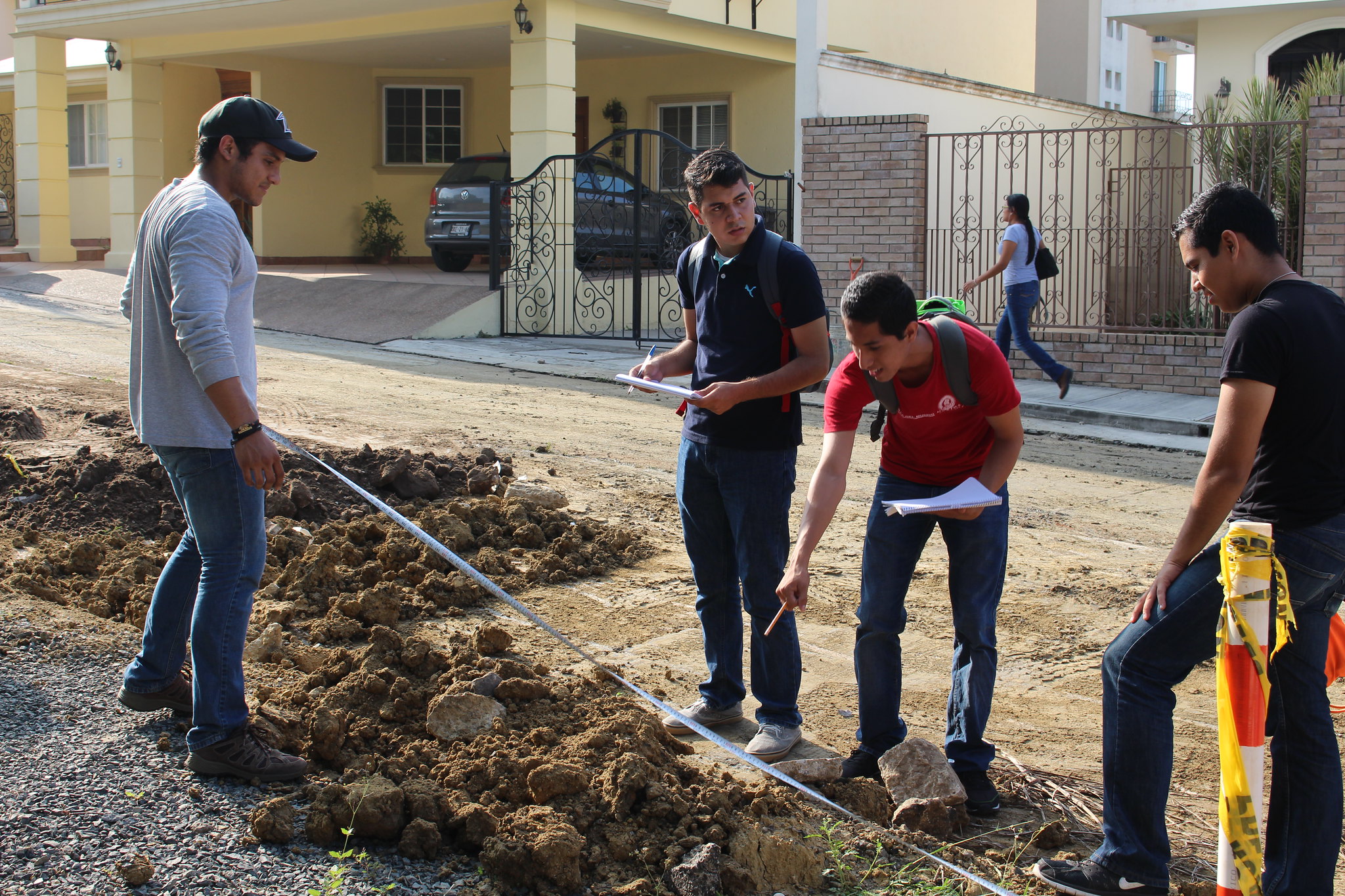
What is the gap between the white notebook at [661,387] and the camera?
3.70 metres

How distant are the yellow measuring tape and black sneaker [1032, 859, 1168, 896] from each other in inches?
16.0

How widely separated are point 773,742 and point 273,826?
1.59 m

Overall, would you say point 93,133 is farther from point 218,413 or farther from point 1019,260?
point 218,413

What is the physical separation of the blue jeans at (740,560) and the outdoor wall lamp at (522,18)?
12256mm

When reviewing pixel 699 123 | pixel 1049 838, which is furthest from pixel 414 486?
pixel 699 123

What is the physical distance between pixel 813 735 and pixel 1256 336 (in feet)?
6.91

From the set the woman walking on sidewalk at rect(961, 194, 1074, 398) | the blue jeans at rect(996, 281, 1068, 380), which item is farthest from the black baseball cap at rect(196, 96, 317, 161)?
the blue jeans at rect(996, 281, 1068, 380)

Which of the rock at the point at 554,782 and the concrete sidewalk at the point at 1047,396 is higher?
the concrete sidewalk at the point at 1047,396

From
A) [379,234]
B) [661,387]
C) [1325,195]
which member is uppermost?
[379,234]

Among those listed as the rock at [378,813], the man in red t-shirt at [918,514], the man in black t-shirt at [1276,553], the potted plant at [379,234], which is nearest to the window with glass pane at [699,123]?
the potted plant at [379,234]

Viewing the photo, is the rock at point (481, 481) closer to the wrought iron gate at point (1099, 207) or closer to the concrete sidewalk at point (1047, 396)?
the concrete sidewalk at point (1047, 396)

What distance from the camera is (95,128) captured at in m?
24.5

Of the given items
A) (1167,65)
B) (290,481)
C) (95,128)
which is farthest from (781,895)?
(1167,65)

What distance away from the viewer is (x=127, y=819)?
3092 millimetres
